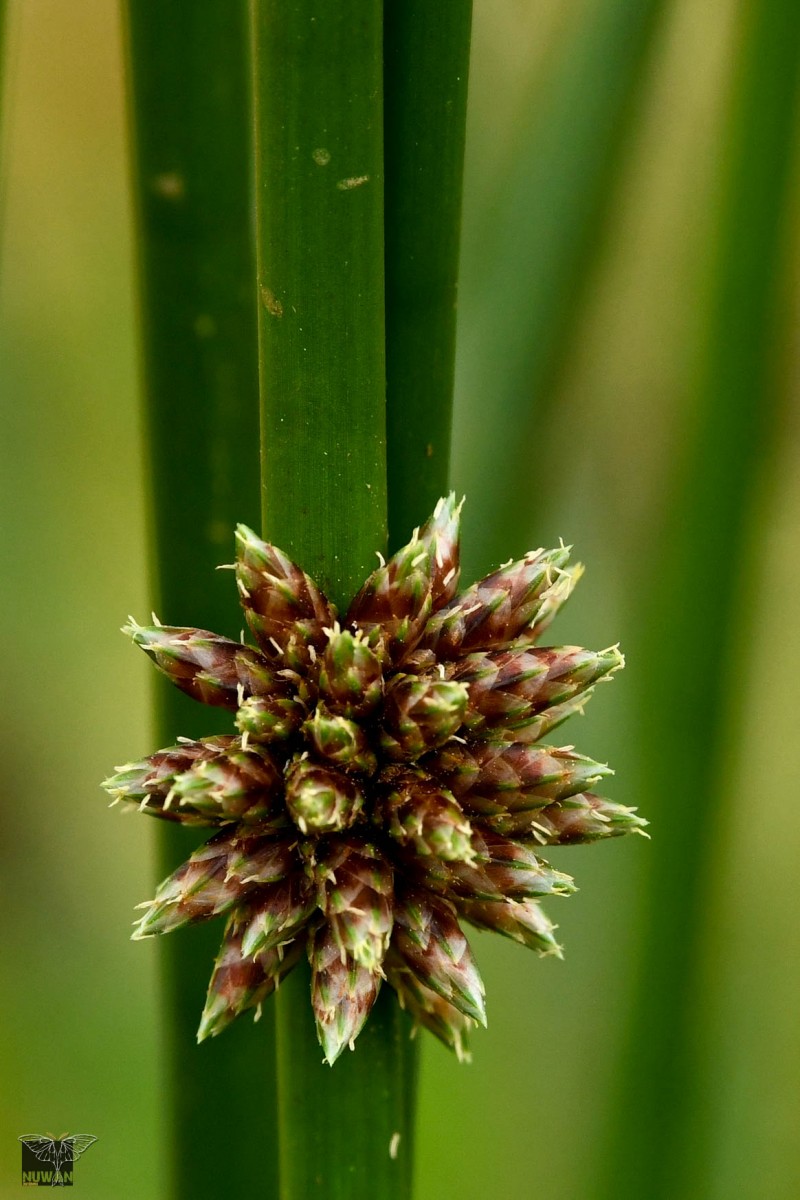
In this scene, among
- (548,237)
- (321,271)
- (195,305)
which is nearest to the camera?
(321,271)

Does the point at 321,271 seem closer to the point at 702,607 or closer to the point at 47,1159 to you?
the point at 702,607

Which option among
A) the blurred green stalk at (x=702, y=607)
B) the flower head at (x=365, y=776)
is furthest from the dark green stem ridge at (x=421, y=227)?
the blurred green stalk at (x=702, y=607)

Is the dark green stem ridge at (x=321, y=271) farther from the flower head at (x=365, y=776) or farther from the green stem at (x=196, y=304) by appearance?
the green stem at (x=196, y=304)

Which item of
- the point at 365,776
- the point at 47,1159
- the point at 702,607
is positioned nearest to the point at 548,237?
the point at 702,607

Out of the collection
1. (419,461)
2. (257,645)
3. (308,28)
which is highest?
(308,28)

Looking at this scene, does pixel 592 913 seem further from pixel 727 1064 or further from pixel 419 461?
pixel 419 461

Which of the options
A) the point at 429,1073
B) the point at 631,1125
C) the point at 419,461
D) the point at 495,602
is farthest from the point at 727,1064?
the point at 419,461

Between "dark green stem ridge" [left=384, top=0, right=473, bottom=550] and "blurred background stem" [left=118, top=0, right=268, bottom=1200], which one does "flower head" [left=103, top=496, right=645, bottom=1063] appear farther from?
"blurred background stem" [left=118, top=0, right=268, bottom=1200]
